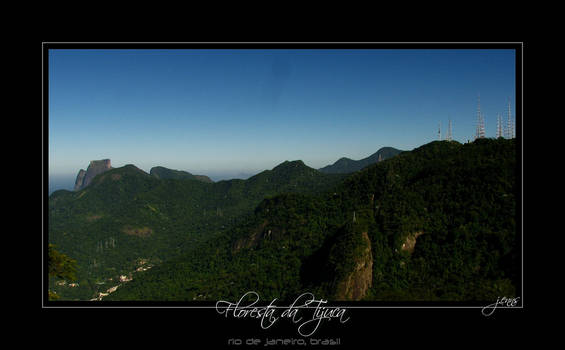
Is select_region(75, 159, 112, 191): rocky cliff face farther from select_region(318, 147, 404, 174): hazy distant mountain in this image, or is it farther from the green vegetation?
the green vegetation

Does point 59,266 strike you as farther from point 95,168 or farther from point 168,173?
point 168,173

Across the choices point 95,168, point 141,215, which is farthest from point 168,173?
point 141,215

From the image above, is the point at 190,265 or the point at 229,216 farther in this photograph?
the point at 229,216

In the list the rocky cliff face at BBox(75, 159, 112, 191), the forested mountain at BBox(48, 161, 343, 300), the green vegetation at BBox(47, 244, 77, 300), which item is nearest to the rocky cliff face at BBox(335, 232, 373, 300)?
the green vegetation at BBox(47, 244, 77, 300)

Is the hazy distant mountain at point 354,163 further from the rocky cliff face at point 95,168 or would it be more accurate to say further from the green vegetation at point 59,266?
the rocky cliff face at point 95,168

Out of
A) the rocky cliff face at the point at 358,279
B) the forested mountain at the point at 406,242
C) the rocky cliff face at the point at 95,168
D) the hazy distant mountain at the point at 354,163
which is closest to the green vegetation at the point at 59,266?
the forested mountain at the point at 406,242
